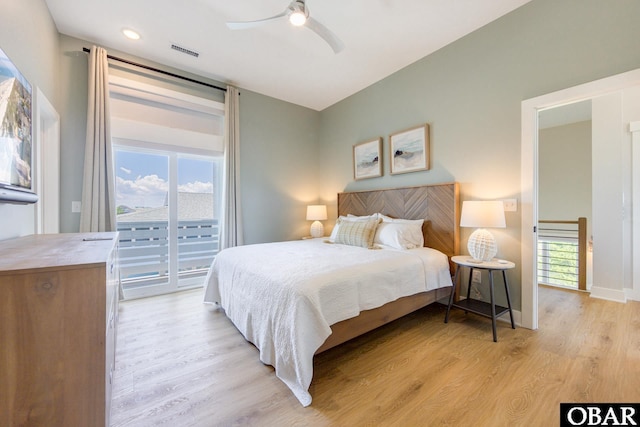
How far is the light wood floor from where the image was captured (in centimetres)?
135

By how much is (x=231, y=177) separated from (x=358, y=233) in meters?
1.96

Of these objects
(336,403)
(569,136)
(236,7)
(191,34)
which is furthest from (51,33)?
(569,136)

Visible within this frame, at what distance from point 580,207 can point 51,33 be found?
776cm

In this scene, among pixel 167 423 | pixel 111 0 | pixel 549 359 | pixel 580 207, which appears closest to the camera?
pixel 167 423

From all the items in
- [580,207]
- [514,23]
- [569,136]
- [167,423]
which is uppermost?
[514,23]

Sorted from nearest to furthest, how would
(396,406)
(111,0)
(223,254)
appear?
(396,406) → (111,0) → (223,254)

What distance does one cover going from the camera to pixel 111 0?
7.14 feet

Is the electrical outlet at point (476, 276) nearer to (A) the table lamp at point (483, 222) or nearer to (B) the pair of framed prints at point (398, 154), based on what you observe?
(A) the table lamp at point (483, 222)

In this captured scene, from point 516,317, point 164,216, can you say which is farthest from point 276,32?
point 516,317

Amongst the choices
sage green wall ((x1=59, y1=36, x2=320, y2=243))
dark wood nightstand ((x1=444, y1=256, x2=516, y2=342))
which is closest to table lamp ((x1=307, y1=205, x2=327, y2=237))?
sage green wall ((x1=59, y1=36, x2=320, y2=243))

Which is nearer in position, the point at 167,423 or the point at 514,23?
the point at 167,423

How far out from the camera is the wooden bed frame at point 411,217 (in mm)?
1856

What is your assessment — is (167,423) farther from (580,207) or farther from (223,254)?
(580,207)

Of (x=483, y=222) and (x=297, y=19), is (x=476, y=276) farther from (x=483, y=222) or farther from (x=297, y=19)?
(x=297, y=19)
